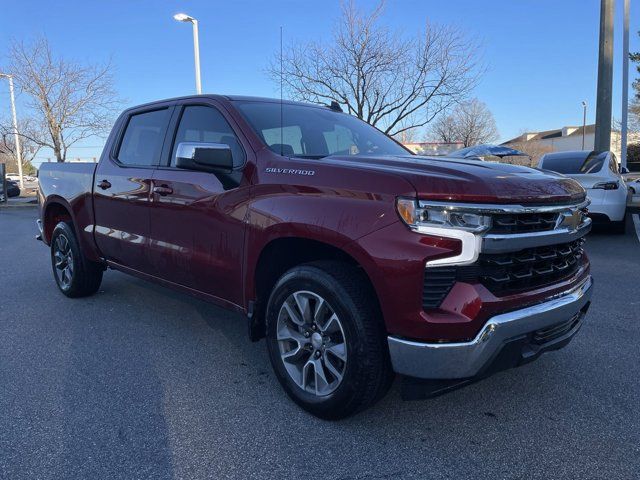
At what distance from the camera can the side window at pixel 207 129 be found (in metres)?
3.42

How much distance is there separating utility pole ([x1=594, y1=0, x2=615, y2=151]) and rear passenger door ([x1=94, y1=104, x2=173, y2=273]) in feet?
42.0

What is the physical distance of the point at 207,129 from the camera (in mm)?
3773

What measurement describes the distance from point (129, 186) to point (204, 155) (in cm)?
142

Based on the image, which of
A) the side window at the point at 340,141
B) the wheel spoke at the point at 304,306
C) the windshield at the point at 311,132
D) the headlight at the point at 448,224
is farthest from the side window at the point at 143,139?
the headlight at the point at 448,224

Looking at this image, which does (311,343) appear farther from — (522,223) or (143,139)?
(143,139)

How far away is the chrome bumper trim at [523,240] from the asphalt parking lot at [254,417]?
1.02 meters

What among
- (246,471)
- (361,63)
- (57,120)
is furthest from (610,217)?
(57,120)

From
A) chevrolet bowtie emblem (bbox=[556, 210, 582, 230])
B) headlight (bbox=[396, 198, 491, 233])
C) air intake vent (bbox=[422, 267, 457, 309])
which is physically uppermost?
headlight (bbox=[396, 198, 491, 233])

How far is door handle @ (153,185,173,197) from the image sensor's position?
3766 mm

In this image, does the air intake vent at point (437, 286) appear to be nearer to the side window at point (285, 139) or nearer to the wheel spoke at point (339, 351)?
the wheel spoke at point (339, 351)

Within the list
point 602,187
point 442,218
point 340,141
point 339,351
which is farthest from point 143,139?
point 602,187

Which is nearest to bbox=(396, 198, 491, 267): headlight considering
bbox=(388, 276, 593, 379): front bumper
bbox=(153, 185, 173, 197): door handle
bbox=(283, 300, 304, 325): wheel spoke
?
bbox=(388, 276, 593, 379): front bumper

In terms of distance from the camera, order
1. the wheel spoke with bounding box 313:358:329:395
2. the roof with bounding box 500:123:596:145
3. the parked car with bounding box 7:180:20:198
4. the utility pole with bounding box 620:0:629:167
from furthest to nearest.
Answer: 1. the roof with bounding box 500:123:596:145
2. the parked car with bounding box 7:180:20:198
3. the utility pole with bounding box 620:0:629:167
4. the wheel spoke with bounding box 313:358:329:395

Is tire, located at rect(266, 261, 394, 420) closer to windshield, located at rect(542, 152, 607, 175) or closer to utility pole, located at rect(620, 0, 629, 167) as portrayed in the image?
windshield, located at rect(542, 152, 607, 175)
